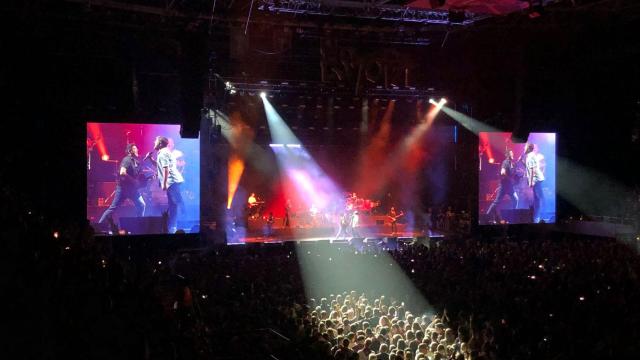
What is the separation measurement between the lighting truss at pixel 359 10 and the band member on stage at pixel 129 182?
452 cm

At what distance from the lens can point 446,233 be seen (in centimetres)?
1506

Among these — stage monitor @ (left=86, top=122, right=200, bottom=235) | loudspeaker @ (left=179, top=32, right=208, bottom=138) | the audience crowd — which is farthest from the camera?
stage monitor @ (left=86, top=122, right=200, bottom=235)

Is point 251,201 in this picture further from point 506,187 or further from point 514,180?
point 514,180

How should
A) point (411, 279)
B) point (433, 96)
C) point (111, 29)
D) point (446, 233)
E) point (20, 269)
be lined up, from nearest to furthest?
1. point (20, 269)
2. point (411, 279)
3. point (111, 29)
4. point (433, 96)
5. point (446, 233)

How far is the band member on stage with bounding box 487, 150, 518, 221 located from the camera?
1525 centimetres

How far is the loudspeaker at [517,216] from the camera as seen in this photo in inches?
600

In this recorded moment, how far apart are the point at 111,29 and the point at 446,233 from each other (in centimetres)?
972

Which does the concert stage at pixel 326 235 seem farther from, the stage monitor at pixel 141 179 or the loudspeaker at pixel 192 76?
the loudspeaker at pixel 192 76

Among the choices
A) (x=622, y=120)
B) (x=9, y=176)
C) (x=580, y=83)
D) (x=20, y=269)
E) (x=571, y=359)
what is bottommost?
(x=571, y=359)

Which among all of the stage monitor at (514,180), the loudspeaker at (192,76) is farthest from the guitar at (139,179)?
the stage monitor at (514,180)

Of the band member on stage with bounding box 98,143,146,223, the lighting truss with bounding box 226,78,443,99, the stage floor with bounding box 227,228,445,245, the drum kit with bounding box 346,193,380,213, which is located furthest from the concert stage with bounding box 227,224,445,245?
the lighting truss with bounding box 226,78,443,99

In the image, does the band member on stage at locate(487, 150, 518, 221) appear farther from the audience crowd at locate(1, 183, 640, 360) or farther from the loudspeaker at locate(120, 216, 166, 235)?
the loudspeaker at locate(120, 216, 166, 235)

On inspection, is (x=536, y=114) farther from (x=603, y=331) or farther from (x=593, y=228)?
(x=603, y=331)

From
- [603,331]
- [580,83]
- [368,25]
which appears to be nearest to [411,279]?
[603,331]
